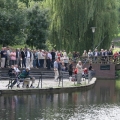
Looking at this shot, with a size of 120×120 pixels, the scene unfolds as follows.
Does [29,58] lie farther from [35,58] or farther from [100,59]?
[100,59]

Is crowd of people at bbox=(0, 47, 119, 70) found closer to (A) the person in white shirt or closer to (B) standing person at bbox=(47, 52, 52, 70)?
(B) standing person at bbox=(47, 52, 52, 70)

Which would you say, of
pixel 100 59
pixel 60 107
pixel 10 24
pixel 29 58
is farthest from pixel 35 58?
pixel 60 107

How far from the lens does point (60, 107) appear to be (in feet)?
81.5

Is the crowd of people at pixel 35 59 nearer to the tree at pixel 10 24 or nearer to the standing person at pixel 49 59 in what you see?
the standing person at pixel 49 59

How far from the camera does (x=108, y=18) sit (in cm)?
5703

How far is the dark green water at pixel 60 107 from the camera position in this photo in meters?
21.6

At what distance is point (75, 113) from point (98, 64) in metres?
32.6

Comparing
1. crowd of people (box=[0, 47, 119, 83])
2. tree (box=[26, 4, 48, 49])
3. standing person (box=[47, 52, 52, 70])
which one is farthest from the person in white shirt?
standing person (box=[47, 52, 52, 70])

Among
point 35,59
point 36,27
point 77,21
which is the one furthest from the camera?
point 77,21

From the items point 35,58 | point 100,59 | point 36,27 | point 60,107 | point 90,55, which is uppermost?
point 36,27

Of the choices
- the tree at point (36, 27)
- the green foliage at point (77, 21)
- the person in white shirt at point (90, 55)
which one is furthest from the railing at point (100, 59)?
the tree at point (36, 27)

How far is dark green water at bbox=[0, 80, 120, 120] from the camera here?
21.6 metres

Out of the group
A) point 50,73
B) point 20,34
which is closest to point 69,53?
point 20,34

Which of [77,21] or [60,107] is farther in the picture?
[77,21]
